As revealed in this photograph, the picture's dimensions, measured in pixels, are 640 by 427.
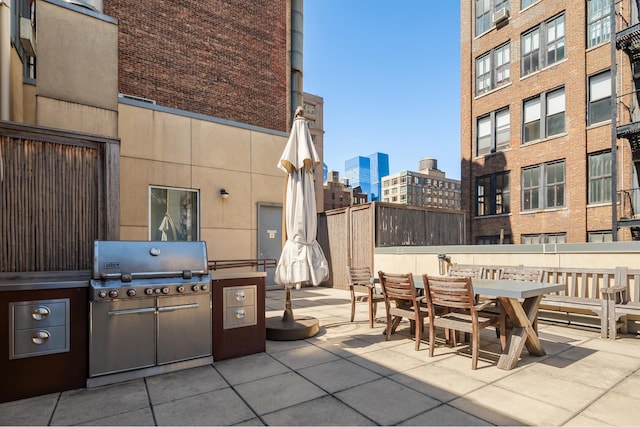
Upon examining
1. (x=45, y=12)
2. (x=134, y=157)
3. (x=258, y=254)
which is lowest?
(x=258, y=254)

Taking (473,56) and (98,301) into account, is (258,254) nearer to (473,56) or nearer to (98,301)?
(98,301)

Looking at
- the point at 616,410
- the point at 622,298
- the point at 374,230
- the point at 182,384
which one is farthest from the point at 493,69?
the point at 182,384

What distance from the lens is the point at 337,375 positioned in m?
3.73

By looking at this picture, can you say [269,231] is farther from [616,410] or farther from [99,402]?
[616,410]

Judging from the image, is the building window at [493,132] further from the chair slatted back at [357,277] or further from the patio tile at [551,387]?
the patio tile at [551,387]

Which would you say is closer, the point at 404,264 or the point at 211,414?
the point at 211,414

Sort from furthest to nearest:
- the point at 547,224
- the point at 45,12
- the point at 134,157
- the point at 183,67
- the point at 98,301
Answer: the point at 547,224, the point at 183,67, the point at 134,157, the point at 45,12, the point at 98,301

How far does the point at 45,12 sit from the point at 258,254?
7.13m

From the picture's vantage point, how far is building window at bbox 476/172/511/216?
16.4 meters

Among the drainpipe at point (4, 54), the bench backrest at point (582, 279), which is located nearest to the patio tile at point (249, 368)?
the bench backrest at point (582, 279)

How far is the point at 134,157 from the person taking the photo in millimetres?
8336

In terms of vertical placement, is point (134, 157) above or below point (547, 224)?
above

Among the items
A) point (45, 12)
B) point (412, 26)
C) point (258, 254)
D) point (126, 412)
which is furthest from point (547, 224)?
point (45, 12)

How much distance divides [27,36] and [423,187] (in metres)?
125
